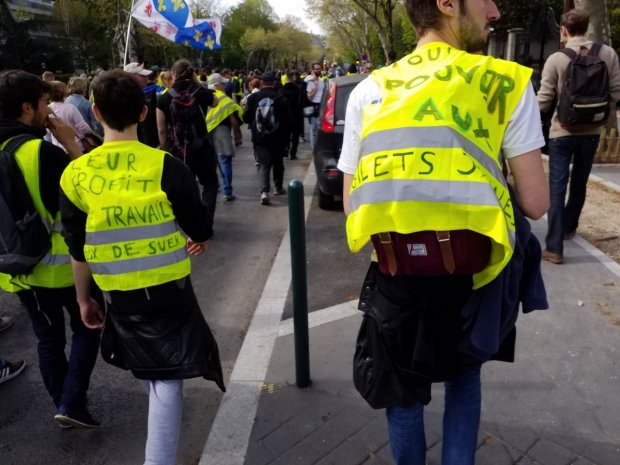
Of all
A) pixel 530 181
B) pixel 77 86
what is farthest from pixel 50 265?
pixel 77 86

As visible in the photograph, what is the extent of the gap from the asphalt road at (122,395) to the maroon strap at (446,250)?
1771 mm

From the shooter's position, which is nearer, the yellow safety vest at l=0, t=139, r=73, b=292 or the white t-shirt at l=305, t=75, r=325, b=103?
the yellow safety vest at l=0, t=139, r=73, b=292

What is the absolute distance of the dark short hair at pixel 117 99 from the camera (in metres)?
2.09

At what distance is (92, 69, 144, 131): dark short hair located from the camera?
2086 mm

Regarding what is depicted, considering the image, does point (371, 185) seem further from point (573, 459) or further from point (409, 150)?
point (573, 459)

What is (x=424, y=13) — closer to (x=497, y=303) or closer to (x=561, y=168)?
(x=497, y=303)

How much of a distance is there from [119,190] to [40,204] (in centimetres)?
76

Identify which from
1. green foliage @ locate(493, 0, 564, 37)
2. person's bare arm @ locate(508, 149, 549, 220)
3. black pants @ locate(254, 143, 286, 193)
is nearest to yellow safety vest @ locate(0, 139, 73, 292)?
person's bare arm @ locate(508, 149, 549, 220)

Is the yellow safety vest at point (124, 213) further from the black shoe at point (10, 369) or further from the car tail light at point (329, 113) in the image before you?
the car tail light at point (329, 113)

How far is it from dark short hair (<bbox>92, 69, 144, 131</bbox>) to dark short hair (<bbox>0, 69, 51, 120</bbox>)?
2.14ft

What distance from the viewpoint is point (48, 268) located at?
2.57 metres

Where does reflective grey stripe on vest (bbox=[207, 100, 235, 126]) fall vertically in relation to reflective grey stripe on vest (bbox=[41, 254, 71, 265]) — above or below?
above

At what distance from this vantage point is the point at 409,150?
1.45 meters

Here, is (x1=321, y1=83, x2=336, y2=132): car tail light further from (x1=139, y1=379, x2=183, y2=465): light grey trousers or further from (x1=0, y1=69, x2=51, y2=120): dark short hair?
(x1=139, y1=379, x2=183, y2=465): light grey trousers
